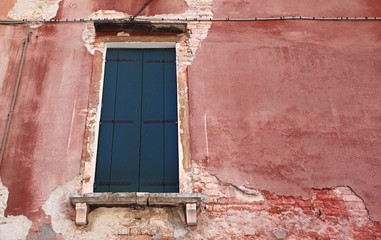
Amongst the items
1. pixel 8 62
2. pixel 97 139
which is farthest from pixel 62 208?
pixel 8 62

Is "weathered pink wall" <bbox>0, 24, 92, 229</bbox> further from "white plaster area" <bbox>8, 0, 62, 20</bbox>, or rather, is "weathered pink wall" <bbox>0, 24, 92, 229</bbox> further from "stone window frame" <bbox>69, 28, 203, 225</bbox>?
"white plaster area" <bbox>8, 0, 62, 20</bbox>

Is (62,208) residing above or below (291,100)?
below

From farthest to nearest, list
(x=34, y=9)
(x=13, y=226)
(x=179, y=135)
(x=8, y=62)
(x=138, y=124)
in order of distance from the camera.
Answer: (x=34, y=9)
(x=8, y=62)
(x=138, y=124)
(x=179, y=135)
(x=13, y=226)

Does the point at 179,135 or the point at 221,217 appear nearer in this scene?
the point at 221,217

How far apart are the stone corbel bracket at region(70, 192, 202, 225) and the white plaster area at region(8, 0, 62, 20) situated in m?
2.87

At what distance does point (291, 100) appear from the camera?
18.2 ft

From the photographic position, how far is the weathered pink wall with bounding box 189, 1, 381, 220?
5086mm

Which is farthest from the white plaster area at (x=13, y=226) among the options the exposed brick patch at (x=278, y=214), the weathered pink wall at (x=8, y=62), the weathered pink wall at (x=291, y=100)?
the weathered pink wall at (x=291, y=100)

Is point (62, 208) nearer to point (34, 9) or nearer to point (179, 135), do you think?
point (179, 135)

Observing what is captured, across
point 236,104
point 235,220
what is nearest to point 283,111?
point 236,104

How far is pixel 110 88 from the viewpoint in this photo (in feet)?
18.7

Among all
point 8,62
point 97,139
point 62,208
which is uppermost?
point 8,62

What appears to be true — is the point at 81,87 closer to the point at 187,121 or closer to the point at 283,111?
the point at 187,121

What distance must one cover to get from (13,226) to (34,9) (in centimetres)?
315
